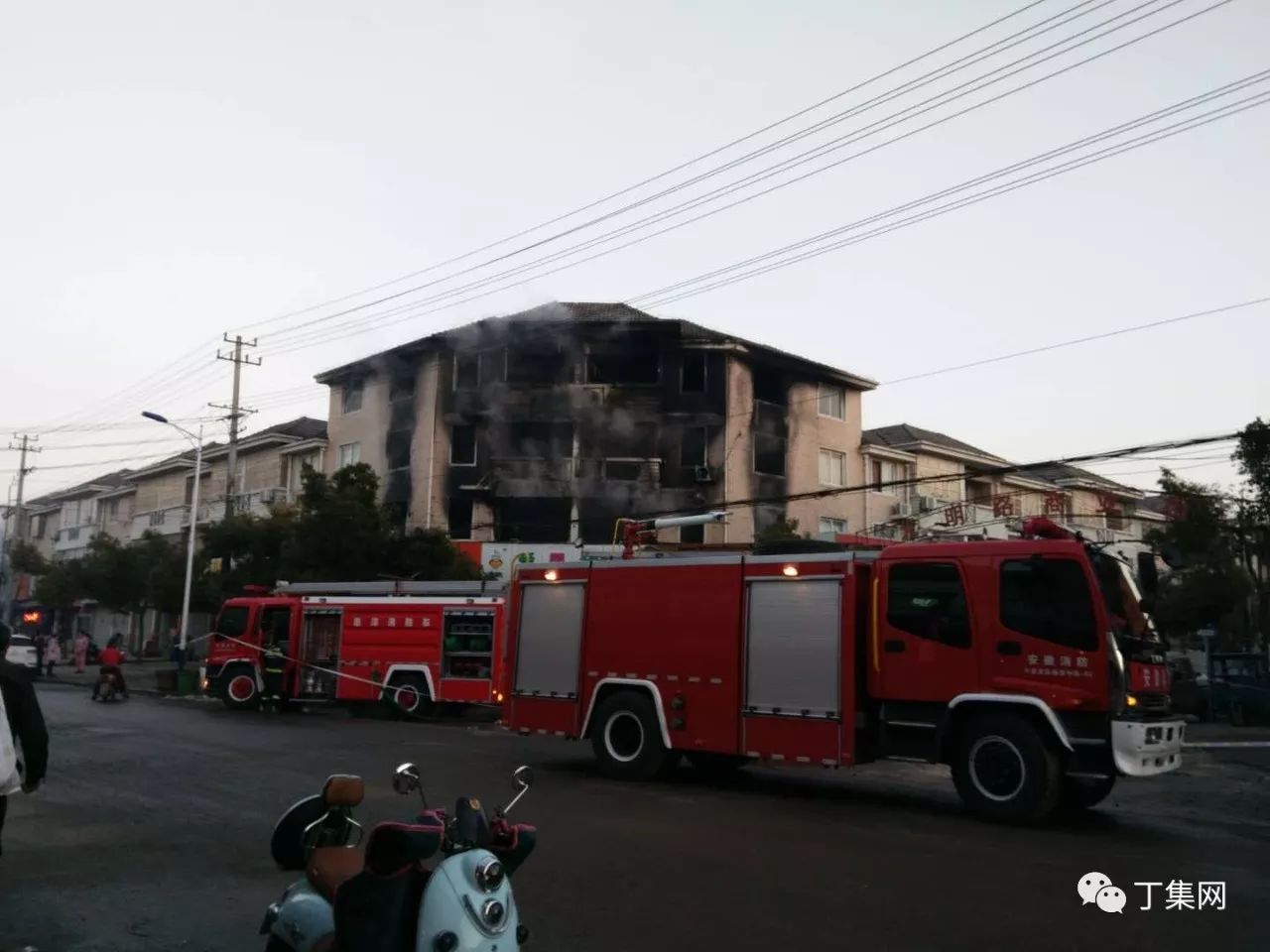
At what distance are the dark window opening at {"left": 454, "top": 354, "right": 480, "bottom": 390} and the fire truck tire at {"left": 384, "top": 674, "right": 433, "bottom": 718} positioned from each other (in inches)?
741

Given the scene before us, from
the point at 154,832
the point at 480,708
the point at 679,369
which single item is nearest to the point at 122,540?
the point at 679,369

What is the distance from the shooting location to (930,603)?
11.0 meters

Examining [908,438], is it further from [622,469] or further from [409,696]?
[409,696]

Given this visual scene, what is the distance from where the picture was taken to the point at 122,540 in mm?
63781

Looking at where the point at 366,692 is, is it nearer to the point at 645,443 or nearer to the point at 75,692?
the point at 75,692

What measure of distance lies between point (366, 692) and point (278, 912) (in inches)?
790

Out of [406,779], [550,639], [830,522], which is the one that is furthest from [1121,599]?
[830,522]

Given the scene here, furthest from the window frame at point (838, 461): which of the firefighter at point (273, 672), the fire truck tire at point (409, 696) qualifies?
the firefighter at point (273, 672)

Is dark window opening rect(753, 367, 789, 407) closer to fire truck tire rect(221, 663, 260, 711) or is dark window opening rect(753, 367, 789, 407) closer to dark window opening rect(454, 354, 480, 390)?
dark window opening rect(454, 354, 480, 390)

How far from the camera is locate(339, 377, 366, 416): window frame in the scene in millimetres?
44562

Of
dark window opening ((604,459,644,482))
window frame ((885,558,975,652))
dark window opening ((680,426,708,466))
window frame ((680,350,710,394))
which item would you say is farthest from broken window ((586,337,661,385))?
window frame ((885,558,975,652))

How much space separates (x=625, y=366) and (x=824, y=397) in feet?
27.3

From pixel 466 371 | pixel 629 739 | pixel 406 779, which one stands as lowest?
pixel 629 739

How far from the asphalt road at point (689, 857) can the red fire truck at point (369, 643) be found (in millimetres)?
7341
